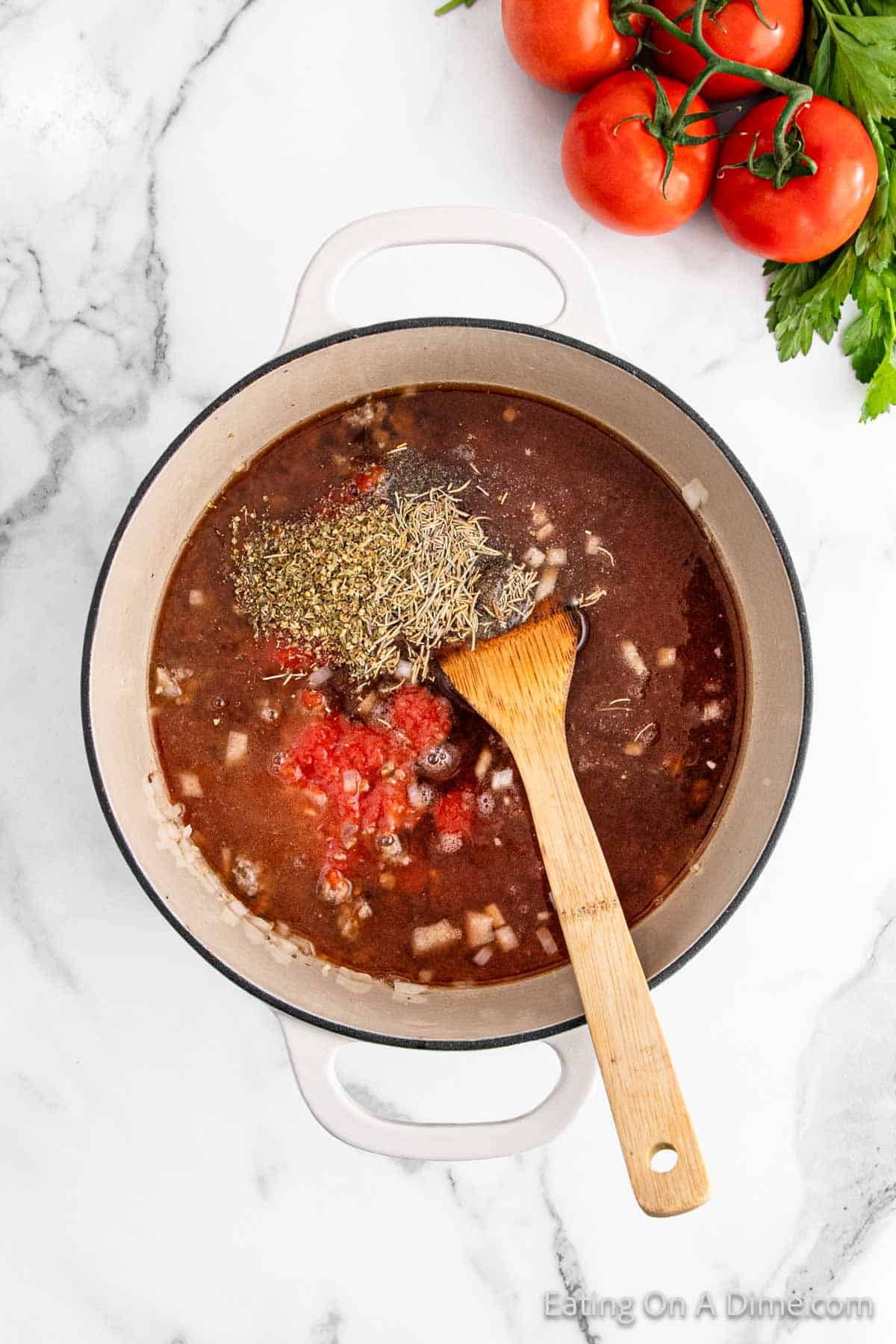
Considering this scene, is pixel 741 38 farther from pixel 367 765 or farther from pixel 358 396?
pixel 367 765

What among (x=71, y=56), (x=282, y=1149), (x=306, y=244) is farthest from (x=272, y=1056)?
(x=71, y=56)

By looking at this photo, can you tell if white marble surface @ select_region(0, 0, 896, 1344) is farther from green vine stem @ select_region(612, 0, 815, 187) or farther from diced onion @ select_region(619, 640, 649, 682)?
diced onion @ select_region(619, 640, 649, 682)

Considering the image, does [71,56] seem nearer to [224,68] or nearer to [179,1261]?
[224,68]

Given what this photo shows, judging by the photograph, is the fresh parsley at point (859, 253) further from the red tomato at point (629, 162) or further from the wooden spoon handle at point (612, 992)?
the wooden spoon handle at point (612, 992)

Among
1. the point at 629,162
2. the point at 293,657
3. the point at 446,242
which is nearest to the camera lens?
the point at 446,242

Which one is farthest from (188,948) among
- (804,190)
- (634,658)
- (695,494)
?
(804,190)

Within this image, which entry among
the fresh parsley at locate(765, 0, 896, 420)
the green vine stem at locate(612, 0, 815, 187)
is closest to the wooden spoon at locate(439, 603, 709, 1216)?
the fresh parsley at locate(765, 0, 896, 420)
